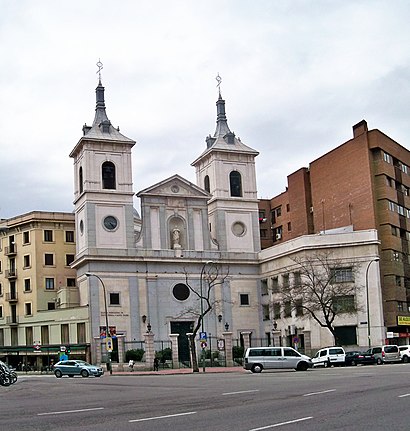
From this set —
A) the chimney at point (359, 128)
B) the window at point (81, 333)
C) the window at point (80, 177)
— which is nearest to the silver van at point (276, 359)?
the window at point (81, 333)

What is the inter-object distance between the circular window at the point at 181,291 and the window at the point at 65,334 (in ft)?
34.6

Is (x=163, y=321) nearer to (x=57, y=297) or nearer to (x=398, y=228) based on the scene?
(x=57, y=297)

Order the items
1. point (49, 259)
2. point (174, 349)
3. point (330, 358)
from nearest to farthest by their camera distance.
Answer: point (330, 358) → point (174, 349) → point (49, 259)

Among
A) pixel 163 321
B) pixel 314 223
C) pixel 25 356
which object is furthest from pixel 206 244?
pixel 25 356

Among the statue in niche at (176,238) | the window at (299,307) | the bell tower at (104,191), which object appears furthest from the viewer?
the statue in niche at (176,238)

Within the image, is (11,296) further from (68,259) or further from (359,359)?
(359,359)

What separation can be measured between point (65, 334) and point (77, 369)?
60.6 feet

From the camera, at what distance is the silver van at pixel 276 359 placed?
153 ft

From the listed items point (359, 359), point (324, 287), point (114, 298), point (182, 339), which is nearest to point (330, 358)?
point (359, 359)

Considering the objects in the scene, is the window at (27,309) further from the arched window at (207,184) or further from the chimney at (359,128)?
the chimney at (359,128)

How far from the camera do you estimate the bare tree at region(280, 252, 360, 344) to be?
6619 centimetres

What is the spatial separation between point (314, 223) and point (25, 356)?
33207 mm

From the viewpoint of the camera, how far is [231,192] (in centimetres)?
7938

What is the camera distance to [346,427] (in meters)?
13.9
